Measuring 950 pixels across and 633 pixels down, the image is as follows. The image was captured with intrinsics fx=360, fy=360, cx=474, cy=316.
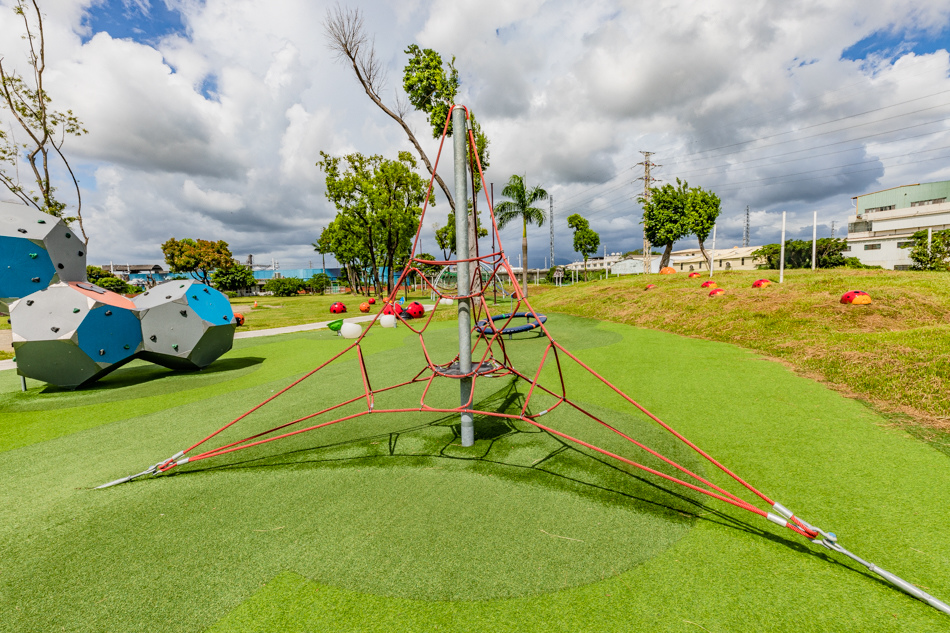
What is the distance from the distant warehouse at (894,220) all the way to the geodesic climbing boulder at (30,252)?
2301 inches

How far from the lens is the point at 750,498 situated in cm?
281

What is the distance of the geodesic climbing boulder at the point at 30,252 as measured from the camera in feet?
19.7

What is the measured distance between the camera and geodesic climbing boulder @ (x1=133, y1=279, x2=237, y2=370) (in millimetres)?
6516

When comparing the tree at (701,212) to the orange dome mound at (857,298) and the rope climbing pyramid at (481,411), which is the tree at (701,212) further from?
the rope climbing pyramid at (481,411)

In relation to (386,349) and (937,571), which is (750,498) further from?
(386,349)

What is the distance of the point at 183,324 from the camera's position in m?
6.76

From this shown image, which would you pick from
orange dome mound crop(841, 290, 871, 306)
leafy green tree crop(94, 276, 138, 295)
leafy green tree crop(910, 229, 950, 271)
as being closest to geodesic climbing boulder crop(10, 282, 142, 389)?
orange dome mound crop(841, 290, 871, 306)

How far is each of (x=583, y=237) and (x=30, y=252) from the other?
45.7 meters

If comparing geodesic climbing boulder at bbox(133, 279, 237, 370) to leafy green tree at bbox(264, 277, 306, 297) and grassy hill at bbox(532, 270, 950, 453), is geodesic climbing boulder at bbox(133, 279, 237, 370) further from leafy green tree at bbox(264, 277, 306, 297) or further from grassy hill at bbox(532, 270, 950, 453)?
leafy green tree at bbox(264, 277, 306, 297)

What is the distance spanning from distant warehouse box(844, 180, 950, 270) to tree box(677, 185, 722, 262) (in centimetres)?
2614

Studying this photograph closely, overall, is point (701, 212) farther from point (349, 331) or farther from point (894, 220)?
point (894, 220)

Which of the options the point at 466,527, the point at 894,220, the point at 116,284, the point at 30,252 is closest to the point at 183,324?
the point at 30,252

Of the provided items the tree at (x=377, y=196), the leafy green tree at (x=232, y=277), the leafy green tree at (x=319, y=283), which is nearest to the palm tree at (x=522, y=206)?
the tree at (x=377, y=196)

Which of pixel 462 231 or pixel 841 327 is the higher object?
pixel 462 231
